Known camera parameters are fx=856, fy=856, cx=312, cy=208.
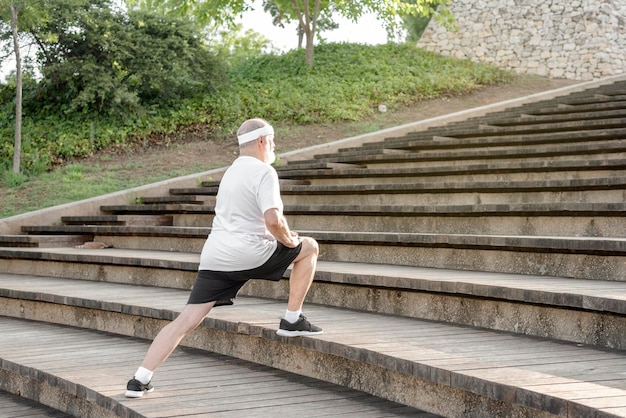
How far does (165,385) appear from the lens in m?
4.83

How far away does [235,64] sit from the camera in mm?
23297

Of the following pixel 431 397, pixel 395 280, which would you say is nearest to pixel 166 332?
pixel 431 397

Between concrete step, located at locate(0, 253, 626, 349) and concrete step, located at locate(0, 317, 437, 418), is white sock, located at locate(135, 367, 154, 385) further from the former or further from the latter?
concrete step, located at locate(0, 253, 626, 349)

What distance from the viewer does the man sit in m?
4.53

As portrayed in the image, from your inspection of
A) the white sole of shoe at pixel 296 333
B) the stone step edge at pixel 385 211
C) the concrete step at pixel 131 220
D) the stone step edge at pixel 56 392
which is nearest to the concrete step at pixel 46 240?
the stone step edge at pixel 385 211

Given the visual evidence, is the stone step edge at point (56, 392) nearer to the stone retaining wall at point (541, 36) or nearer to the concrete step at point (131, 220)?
the concrete step at point (131, 220)

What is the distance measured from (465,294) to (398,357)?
1264 millimetres

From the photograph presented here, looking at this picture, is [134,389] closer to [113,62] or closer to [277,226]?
[277,226]

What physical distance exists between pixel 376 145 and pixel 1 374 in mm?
8509

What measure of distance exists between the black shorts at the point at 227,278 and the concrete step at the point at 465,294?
3.84 feet

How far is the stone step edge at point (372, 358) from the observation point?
11.4 feet

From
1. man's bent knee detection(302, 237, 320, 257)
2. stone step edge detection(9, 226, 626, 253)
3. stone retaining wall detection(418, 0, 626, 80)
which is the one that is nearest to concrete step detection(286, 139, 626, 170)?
stone step edge detection(9, 226, 626, 253)

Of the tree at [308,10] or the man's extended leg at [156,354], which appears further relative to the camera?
the tree at [308,10]

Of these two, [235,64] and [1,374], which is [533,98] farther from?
[1,374]
